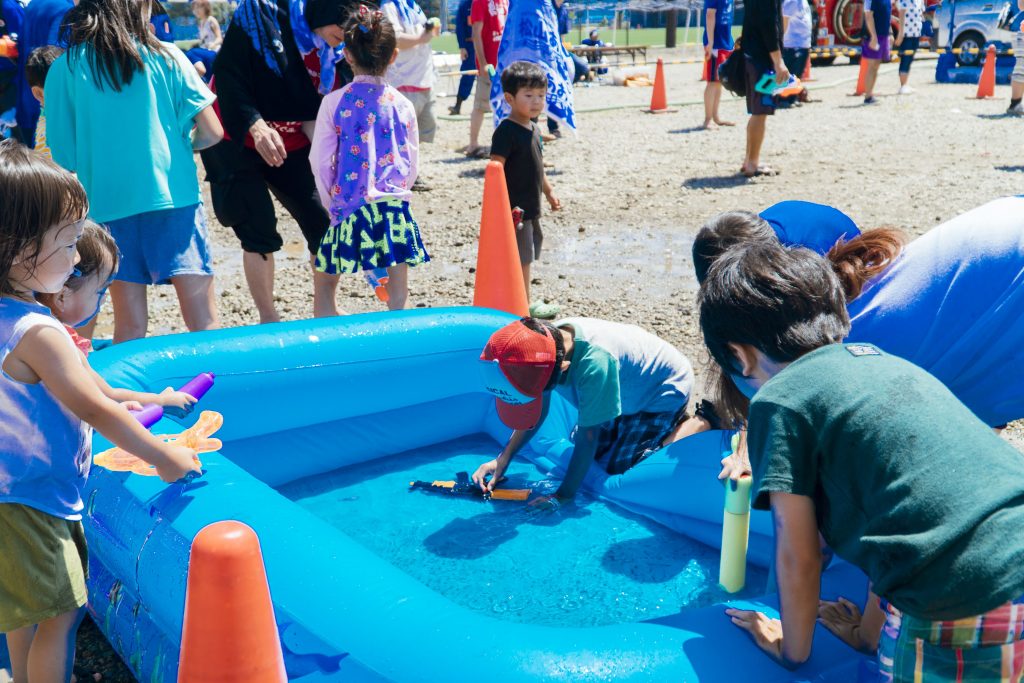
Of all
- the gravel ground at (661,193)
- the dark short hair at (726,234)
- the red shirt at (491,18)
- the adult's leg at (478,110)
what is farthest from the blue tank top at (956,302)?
the adult's leg at (478,110)

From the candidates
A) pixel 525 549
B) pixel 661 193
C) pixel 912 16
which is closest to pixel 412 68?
pixel 661 193

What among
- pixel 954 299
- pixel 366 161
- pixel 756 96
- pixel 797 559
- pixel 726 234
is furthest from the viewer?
pixel 756 96

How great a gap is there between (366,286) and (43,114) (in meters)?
2.16

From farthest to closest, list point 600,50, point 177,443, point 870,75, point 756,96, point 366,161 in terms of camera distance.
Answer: point 600,50 < point 870,75 < point 756,96 < point 366,161 < point 177,443

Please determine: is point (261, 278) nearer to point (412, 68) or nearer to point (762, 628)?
point (762, 628)

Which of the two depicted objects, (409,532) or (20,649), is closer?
(20,649)

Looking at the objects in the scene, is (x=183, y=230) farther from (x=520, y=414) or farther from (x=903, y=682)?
A: (x=903, y=682)

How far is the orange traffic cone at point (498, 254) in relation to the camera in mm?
4234

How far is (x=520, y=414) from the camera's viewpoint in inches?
115

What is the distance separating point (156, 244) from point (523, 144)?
1.70 m

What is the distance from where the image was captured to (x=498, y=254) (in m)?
4.29

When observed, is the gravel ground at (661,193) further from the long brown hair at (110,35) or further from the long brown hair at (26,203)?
the long brown hair at (110,35)

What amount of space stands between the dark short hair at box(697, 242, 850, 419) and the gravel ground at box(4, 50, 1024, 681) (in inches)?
69.5

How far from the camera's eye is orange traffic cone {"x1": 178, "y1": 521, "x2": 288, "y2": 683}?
5.11 ft
